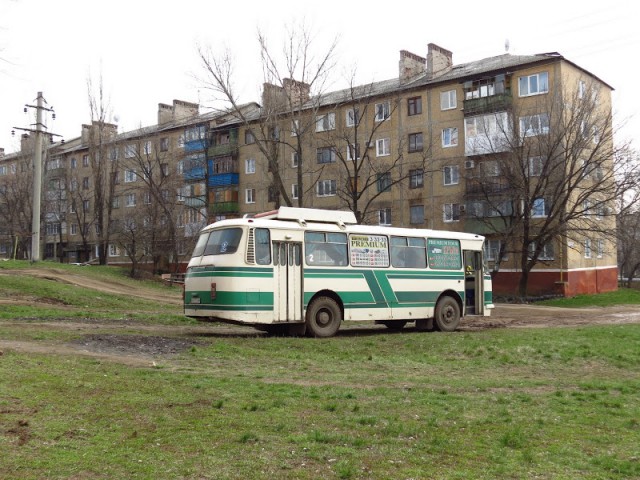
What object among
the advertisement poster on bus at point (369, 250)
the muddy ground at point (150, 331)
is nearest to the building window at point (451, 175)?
the muddy ground at point (150, 331)

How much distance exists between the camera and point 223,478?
538 centimetres

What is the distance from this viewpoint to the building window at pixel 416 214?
52.0 metres

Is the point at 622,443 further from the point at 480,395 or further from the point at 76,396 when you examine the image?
the point at 76,396

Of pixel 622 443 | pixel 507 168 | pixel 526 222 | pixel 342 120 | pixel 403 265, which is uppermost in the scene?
pixel 342 120

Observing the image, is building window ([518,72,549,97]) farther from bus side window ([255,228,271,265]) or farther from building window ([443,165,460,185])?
bus side window ([255,228,271,265])

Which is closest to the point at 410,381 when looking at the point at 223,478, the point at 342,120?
the point at 223,478

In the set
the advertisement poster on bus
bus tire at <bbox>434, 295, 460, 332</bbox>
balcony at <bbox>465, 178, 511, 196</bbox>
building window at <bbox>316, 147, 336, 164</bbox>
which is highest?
building window at <bbox>316, 147, 336, 164</bbox>

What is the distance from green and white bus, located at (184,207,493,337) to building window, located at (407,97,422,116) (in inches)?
1267

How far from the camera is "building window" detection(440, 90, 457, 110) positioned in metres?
50.6

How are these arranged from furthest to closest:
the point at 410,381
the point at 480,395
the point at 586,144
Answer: the point at 586,144 < the point at 410,381 < the point at 480,395

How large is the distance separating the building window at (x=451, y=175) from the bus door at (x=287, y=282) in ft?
112

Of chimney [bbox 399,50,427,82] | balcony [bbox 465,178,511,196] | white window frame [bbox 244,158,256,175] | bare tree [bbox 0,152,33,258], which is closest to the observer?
balcony [bbox 465,178,511,196]

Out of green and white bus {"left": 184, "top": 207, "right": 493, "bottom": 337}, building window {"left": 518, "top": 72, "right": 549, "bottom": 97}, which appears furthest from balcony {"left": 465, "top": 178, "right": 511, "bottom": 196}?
green and white bus {"left": 184, "top": 207, "right": 493, "bottom": 337}

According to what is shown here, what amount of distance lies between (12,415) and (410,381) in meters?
6.11
